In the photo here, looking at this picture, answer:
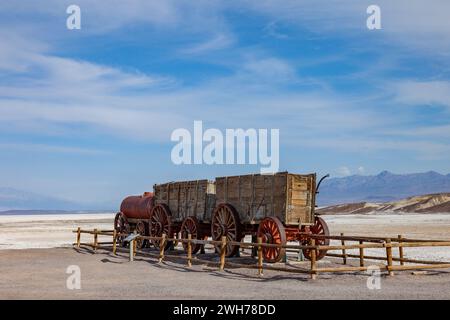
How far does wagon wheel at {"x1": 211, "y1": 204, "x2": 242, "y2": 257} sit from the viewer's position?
20641mm

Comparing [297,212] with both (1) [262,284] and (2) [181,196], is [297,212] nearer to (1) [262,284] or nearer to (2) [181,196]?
(1) [262,284]

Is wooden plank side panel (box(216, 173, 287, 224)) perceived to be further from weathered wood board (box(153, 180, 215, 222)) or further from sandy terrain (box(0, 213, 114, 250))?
sandy terrain (box(0, 213, 114, 250))

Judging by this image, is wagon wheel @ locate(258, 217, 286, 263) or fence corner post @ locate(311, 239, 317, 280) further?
wagon wheel @ locate(258, 217, 286, 263)

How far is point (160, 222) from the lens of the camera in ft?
84.2

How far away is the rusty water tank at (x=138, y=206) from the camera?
2734cm

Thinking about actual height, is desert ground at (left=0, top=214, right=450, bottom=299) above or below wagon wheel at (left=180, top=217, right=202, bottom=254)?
below

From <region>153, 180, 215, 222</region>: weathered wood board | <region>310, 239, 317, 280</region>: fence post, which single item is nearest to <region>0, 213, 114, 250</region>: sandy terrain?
<region>153, 180, 215, 222</region>: weathered wood board

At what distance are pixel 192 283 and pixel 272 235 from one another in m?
4.11

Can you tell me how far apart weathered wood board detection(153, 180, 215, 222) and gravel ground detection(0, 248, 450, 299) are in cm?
285

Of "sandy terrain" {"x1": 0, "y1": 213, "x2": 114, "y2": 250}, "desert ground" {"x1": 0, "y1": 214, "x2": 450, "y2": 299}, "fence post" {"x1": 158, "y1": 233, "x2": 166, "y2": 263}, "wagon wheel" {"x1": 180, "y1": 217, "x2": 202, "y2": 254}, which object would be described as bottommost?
"sandy terrain" {"x1": 0, "y1": 213, "x2": 114, "y2": 250}

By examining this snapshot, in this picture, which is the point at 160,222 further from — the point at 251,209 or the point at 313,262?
the point at 313,262

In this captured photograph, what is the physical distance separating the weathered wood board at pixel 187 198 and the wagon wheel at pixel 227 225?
50.2 inches

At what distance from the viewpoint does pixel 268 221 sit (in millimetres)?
18953
